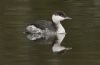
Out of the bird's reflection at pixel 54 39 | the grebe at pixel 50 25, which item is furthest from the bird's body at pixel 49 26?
the bird's reflection at pixel 54 39

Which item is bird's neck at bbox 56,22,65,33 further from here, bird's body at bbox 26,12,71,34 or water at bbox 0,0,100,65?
water at bbox 0,0,100,65

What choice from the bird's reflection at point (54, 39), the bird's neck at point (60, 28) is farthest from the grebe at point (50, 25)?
the bird's reflection at point (54, 39)

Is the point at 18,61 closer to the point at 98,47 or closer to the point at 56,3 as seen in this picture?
the point at 98,47

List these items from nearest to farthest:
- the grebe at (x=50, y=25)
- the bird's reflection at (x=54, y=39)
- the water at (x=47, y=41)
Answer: the water at (x=47, y=41), the bird's reflection at (x=54, y=39), the grebe at (x=50, y=25)

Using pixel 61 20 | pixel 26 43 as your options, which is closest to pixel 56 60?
pixel 26 43

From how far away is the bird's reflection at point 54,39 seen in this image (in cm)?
1186

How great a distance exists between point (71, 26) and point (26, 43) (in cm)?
179

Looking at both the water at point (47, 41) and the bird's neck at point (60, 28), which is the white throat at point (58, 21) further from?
the water at point (47, 41)

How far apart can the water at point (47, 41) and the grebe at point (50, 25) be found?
0.18 metres

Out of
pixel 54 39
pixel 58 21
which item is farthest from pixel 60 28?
pixel 54 39

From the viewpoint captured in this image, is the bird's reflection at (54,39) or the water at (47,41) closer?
the water at (47,41)

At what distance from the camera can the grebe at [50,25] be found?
13.3 meters

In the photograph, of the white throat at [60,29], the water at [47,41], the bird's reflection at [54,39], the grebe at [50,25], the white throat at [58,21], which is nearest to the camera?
the water at [47,41]

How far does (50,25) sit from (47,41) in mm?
925
